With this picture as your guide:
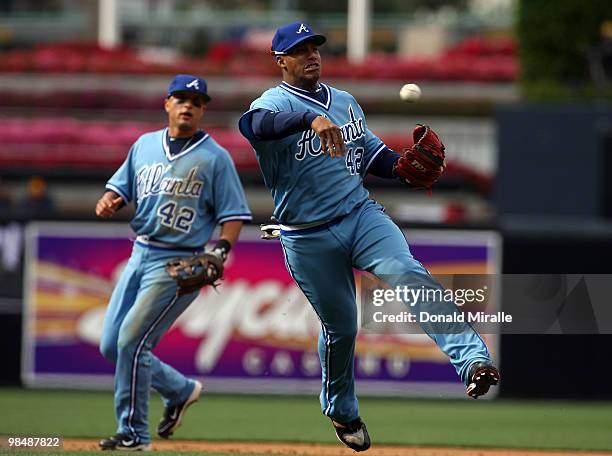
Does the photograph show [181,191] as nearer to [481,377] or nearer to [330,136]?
[330,136]

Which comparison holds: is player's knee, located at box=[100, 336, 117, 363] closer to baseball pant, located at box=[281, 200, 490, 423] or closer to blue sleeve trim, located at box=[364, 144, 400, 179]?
baseball pant, located at box=[281, 200, 490, 423]

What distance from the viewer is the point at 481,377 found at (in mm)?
5625

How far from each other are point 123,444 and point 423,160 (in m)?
2.49

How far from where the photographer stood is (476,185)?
18766mm

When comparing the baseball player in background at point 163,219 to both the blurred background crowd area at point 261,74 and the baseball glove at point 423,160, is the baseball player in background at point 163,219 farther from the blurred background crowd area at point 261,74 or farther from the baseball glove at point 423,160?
the blurred background crowd area at point 261,74

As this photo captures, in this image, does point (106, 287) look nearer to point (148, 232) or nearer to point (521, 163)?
point (148, 232)

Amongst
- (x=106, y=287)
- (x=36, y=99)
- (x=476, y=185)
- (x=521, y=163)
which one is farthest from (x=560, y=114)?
(x=36, y=99)

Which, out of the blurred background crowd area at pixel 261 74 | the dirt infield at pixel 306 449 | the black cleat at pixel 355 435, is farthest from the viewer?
the blurred background crowd area at pixel 261 74

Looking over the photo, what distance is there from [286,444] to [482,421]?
2.18 meters

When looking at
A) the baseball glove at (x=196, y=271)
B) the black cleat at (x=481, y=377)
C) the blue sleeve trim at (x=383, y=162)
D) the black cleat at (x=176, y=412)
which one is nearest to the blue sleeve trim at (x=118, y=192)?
the baseball glove at (x=196, y=271)

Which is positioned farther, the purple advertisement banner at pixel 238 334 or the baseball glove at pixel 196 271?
the purple advertisement banner at pixel 238 334

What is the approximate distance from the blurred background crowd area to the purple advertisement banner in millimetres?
434

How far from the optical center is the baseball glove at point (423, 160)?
6332 millimetres

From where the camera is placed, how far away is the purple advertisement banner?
11.3 metres
